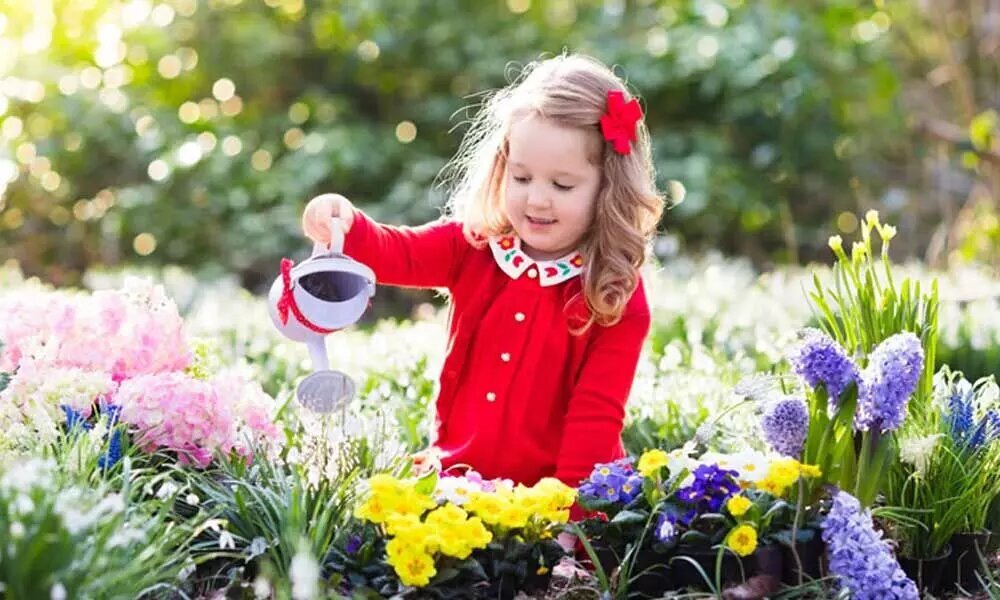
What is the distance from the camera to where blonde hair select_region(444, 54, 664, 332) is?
315cm

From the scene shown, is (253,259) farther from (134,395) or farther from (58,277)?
(134,395)

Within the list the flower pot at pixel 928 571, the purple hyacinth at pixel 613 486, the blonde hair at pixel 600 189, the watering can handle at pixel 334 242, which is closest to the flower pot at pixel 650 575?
the purple hyacinth at pixel 613 486

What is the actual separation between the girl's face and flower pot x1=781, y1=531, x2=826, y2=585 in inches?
38.2

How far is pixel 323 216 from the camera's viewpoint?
3.03 meters

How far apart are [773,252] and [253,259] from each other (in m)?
3.82

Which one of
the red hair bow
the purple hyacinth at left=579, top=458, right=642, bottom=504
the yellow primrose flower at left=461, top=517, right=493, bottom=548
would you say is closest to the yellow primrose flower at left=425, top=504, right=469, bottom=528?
the yellow primrose flower at left=461, top=517, right=493, bottom=548

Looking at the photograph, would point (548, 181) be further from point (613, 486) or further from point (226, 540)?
point (226, 540)

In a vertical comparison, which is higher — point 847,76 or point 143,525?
point 847,76

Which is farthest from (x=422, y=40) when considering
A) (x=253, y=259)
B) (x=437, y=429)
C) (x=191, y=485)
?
(x=191, y=485)

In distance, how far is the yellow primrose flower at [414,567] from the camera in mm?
2369

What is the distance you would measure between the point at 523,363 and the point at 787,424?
30.8 inches

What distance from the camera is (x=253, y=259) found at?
30.0 feet

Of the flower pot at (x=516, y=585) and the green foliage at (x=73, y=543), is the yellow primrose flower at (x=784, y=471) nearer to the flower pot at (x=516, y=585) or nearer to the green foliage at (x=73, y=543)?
the flower pot at (x=516, y=585)

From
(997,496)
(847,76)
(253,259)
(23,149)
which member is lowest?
(997,496)
